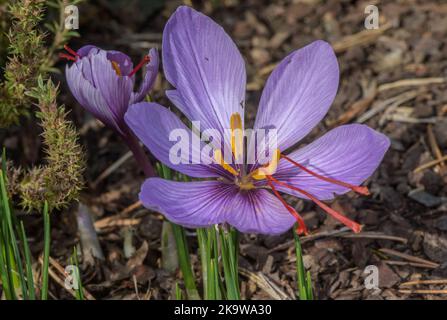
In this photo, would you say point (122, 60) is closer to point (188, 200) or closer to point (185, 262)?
point (188, 200)

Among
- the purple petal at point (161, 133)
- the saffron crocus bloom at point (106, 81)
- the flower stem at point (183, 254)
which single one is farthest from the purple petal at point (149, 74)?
the flower stem at point (183, 254)

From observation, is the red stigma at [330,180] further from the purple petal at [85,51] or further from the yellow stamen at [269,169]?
the purple petal at [85,51]

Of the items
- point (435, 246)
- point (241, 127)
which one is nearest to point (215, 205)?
point (241, 127)

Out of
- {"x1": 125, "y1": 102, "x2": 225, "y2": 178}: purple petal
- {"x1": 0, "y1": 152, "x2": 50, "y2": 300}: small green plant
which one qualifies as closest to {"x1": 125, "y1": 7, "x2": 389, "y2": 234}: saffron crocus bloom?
{"x1": 125, "y1": 102, "x2": 225, "y2": 178}: purple petal

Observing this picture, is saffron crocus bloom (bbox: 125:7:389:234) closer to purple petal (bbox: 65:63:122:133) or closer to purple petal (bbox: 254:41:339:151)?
purple petal (bbox: 254:41:339:151)

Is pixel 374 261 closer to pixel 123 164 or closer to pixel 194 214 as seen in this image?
pixel 194 214
